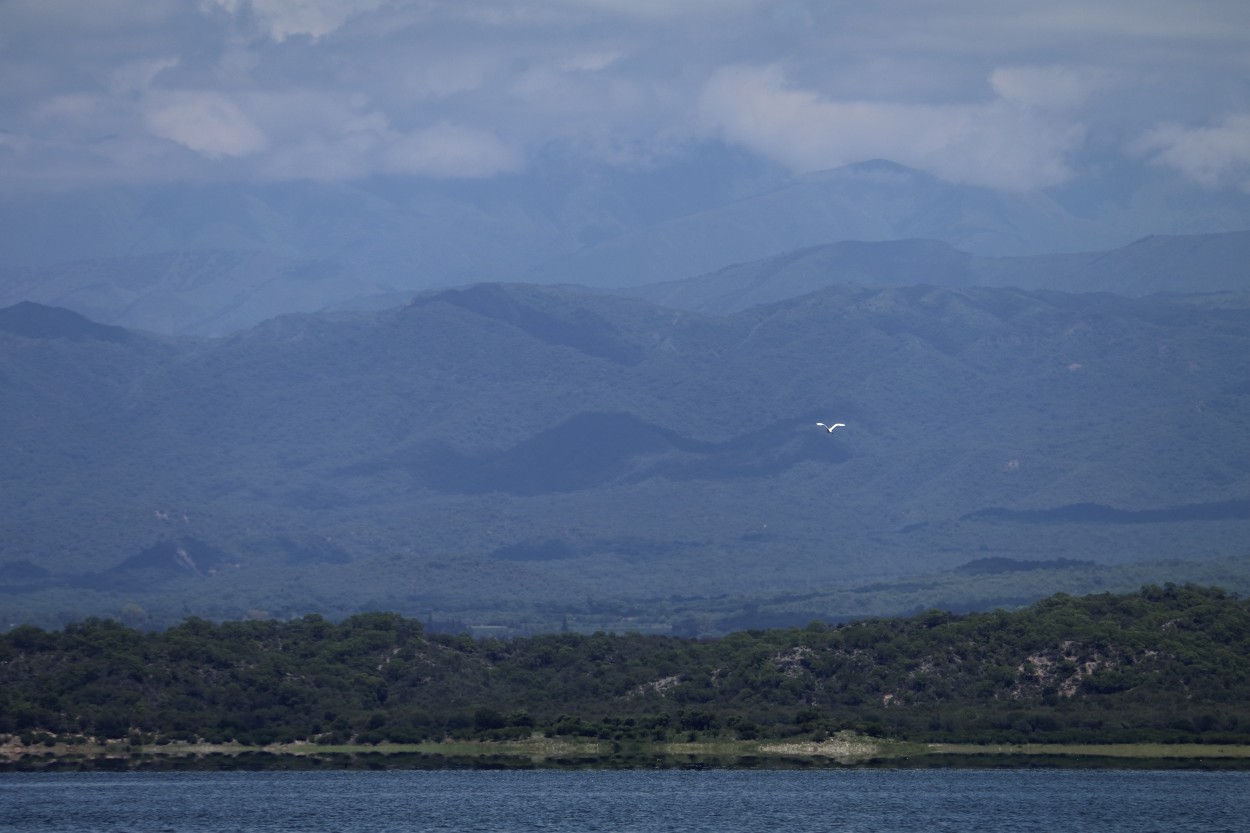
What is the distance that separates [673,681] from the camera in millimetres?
167500

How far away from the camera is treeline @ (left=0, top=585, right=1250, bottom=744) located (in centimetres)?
14788

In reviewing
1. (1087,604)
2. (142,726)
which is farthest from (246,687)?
(1087,604)

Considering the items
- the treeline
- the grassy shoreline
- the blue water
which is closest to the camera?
the blue water

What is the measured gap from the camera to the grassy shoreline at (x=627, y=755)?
139250 millimetres

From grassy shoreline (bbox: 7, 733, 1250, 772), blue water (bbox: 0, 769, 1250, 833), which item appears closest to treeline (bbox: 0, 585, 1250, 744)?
grassy shoreline (bbox: 7, 733, 1250, 772)

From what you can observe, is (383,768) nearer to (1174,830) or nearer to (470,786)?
(470,786)

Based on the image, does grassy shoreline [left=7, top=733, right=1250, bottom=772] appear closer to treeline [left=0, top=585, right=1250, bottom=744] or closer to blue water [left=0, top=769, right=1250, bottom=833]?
treeline [left=0, top=585, right=1250, bottom=744]

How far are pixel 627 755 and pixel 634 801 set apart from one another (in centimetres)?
2158

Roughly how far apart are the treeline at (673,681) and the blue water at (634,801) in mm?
10213

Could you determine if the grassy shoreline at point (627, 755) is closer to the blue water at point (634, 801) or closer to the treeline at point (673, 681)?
the treeline at point (673, 681)

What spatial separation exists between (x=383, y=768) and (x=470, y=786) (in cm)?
1391

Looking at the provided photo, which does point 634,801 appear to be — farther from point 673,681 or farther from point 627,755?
point 673,681

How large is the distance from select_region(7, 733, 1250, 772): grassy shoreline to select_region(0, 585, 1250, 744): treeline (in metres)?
1.51

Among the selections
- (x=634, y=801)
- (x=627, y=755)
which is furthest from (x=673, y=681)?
(x=634, y=801)
